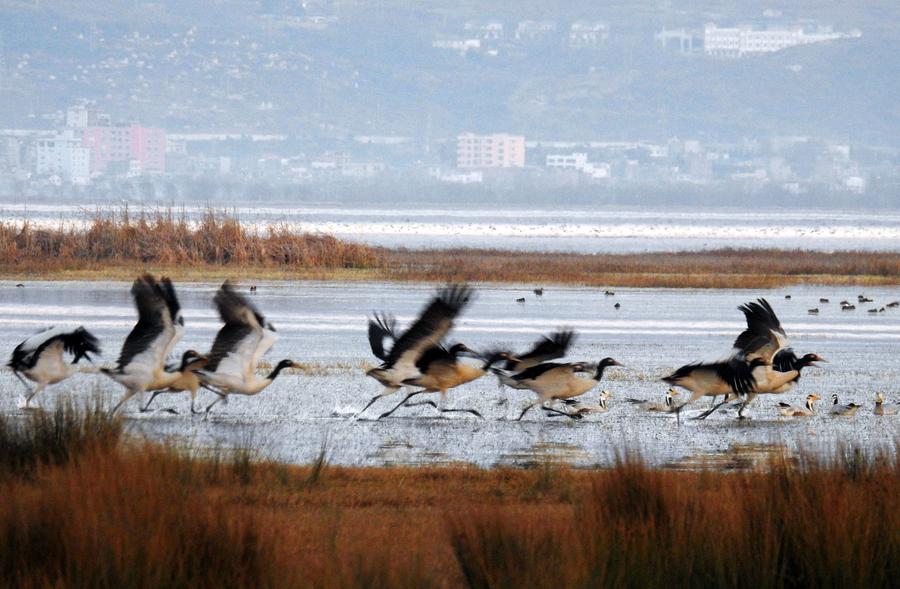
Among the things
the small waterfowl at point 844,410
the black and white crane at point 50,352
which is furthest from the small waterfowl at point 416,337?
the small waterfowl at point 844,410

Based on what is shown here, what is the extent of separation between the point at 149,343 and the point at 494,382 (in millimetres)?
5905

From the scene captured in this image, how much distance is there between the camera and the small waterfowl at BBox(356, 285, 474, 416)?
11.0 m

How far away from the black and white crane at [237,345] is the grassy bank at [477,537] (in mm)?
3743

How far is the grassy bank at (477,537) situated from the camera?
559 centimetres

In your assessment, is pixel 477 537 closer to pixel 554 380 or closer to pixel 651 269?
pixel 554 380

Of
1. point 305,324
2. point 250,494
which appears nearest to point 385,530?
point 250,494

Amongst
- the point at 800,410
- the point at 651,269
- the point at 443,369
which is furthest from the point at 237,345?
the point at 651,269

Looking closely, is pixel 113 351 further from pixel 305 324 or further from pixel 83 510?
pixel 83 510

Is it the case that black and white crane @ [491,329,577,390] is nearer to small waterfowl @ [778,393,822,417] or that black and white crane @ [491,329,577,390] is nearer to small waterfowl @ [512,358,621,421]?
small waterfowl @ [512,358,621,421]

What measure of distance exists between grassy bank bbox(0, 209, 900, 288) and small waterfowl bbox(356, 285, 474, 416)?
863 inches

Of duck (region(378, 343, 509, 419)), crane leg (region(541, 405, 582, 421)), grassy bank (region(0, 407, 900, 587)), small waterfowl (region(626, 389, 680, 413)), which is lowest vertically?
crane leg (region(541, 405, 582, 421))

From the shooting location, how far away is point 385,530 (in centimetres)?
741

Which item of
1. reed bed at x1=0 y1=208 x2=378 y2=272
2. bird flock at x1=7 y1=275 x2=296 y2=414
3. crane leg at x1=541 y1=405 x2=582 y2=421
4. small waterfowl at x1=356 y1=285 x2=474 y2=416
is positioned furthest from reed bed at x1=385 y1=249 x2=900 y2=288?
bird flock at x1=7 y1=275 x2=296 y2=414

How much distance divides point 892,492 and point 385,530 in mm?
2575
